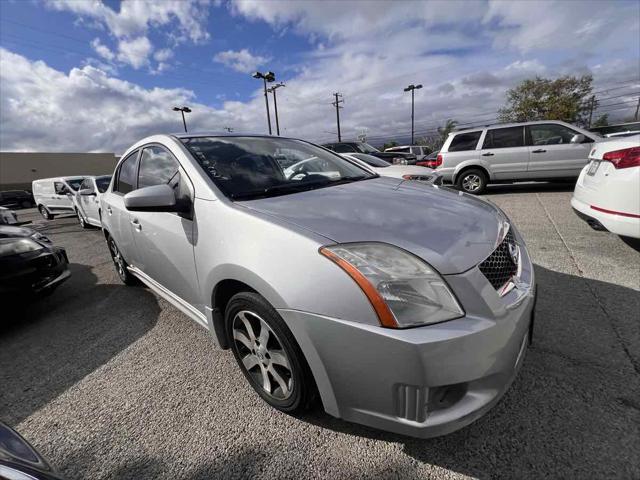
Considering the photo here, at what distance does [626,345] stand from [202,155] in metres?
3.06

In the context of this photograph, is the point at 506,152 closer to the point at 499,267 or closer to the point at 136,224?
the point at 499,267

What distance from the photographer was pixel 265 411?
189 cm

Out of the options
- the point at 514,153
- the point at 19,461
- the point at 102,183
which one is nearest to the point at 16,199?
the point at 102,183

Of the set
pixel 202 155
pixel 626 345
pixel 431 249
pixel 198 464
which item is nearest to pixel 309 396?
pixel 198 464

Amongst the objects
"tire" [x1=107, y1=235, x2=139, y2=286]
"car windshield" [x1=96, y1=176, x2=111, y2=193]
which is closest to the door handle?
"tire" [x1=107, y1=235, x2=139, y2=286]

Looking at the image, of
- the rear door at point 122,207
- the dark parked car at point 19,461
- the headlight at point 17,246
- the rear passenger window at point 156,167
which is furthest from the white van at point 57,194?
the dark parked car at point 19,461

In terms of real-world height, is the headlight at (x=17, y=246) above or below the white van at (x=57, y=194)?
above

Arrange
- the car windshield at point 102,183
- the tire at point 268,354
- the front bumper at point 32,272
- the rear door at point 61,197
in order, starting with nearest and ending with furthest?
the tire at point 268,354 → the front bumper at point 32,272 → the car windshield at point 102,183 → the rear door at point 61,197

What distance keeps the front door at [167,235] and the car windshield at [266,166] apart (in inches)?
8.9

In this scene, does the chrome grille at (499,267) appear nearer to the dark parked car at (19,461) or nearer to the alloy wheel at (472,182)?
the dark parked car at (19,461)

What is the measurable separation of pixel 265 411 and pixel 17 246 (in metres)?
3.14

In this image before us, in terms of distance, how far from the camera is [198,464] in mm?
1598

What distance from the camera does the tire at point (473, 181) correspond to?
849 centimetres

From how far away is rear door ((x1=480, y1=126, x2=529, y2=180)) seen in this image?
26.3 feet
